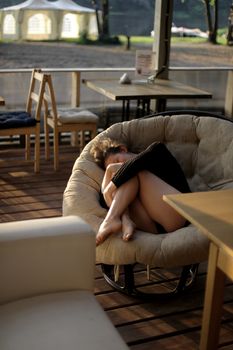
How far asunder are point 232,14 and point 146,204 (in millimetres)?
4542

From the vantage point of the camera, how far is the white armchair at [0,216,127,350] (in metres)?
1.52

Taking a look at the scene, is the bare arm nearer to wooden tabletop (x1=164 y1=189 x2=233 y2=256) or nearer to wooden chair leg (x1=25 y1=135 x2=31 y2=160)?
wooden tabletop (x1=164 y1=189 x2=233 y2=256)

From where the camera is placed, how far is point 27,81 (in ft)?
16.7

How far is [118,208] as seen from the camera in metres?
2.50

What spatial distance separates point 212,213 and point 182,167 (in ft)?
3.78

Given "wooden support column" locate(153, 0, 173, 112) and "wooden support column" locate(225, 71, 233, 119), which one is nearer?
"wooden support column" locate(153, 0, 173, 112)

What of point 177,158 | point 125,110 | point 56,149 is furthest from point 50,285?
point 125,110

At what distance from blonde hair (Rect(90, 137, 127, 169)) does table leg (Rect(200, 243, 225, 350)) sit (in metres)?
1.10

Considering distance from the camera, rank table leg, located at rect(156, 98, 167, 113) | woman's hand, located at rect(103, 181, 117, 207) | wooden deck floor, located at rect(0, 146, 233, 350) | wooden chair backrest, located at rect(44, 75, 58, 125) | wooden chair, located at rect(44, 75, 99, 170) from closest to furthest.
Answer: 1. wooden deck floor, located at rect(0, 146, 233, 350)
2. woman's hand, located at rect(103, 181, 117, 207)
3. wooden chair backrest, located at rect(44, 75, 58, 125)
4. wooden chair, located at rect(44, 75, 99, 170)
5. table leg, located at rect(156, 98, 167, 113)

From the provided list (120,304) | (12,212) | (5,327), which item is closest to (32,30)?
(12,212)

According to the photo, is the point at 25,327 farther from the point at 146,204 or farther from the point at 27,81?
the point at 27,81

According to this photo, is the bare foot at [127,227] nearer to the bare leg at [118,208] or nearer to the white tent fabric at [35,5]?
the bare leg at [118,208]

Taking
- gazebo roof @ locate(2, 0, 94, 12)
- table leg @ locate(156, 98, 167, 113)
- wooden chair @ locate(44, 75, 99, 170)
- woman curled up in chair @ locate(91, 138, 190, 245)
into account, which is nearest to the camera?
woman curled up in chair @ locate(91, 138, 190, 245)

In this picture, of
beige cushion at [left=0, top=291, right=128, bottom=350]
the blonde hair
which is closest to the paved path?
the blonde hair
